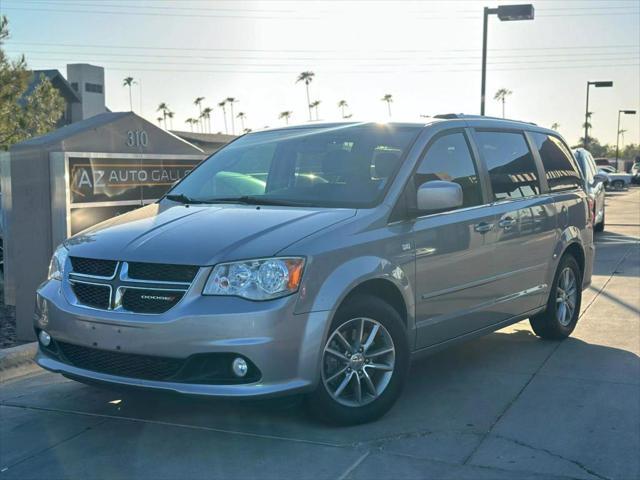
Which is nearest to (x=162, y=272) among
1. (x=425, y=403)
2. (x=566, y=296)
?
(x=425, y=403)

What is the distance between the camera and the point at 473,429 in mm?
4617

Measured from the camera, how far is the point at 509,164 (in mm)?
6223

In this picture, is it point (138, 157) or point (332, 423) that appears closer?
point (332, 423)

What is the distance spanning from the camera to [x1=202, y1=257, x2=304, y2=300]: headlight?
4070mm

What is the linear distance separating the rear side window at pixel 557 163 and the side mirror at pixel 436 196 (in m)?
2.14

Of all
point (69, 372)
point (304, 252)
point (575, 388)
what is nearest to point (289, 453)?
point (304, 252)

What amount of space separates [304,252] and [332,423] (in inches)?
43.2

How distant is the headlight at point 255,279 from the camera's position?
4.07 meters

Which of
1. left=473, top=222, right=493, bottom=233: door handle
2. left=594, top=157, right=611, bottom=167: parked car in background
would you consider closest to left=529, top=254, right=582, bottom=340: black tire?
left=473, top=222, right=493, bottom=233: door handle

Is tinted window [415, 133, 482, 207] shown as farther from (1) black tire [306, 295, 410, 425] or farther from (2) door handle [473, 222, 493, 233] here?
(1) black tire [306, 295, 410, 425]

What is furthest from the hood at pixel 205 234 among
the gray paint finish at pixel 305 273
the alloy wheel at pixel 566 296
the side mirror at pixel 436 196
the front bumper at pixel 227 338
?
the alloy wheel at pixel 566 296

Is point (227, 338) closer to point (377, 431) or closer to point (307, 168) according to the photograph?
point (377, 431)

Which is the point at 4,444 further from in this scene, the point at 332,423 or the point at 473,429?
the point at 473,429

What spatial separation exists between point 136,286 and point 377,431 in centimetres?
166
